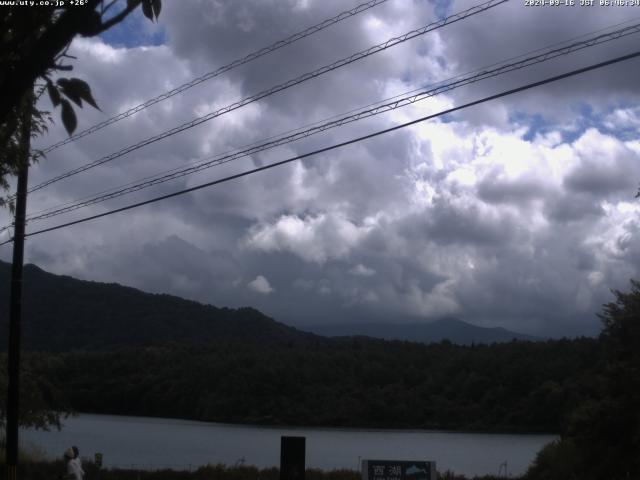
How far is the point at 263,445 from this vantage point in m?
43.0

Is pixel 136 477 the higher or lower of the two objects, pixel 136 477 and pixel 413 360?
the lower

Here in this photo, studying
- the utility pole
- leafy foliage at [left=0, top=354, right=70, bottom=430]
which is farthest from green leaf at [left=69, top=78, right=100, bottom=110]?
leafy foliage at [left=0, top=354, right=70, bottom=430]

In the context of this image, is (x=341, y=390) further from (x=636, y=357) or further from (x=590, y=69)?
(x=590, y=69)

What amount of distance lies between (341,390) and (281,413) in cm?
378

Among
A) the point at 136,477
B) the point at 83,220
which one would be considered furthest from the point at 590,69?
the point at 136,477

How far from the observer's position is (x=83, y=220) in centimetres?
1856

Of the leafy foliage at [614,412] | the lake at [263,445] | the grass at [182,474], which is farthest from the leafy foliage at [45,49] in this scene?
the lake at [263,445]

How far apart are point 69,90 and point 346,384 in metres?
45.6

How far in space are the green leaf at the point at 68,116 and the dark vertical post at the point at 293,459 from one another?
38.5 ft

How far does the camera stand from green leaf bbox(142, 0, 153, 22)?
4925 millimetres

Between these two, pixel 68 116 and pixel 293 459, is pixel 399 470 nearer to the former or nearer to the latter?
pixel 293 459

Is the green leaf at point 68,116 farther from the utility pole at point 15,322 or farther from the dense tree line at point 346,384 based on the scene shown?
the dense tree line at point 346,384

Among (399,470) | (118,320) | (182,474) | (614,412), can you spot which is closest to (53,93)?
(399,470)

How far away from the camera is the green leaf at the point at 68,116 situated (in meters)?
4.80
